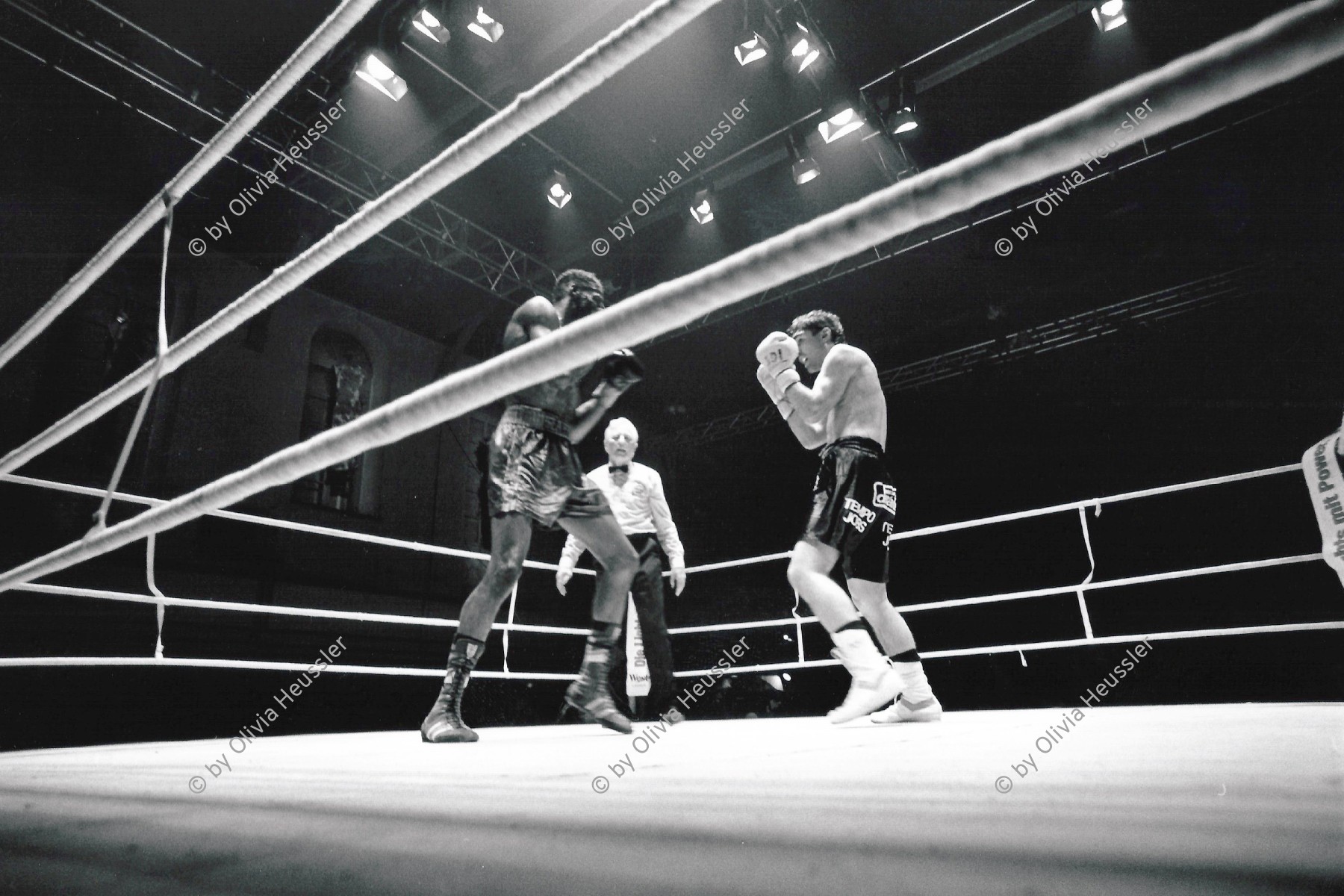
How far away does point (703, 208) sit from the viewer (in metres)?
5.82

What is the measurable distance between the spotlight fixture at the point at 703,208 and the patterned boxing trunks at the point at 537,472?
4130mm

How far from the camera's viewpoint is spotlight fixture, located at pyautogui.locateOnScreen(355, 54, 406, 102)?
460 centimetres

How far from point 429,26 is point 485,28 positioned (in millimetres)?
330

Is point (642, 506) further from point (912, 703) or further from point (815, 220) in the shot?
point (815, 220)

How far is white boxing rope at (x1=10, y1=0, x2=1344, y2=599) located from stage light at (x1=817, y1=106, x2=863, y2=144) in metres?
4.49

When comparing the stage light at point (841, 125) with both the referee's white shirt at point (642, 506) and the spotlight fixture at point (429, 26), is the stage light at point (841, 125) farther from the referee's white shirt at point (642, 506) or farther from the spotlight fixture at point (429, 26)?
the referee's white shirt at point (642, 506)

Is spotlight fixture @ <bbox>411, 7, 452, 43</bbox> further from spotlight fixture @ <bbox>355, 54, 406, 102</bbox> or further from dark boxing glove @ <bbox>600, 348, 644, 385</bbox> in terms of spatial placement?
dark boxing glove @ <bbox>600, 348, 644, 385</bbox>

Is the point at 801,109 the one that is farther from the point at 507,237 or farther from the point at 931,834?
the point at 931,834

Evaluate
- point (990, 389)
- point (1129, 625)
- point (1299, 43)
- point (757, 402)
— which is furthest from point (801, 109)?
point (1299, 43)

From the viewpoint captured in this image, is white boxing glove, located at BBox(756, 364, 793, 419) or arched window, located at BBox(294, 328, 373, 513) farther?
arched window, located at BBox(294, 328, 373, 513)

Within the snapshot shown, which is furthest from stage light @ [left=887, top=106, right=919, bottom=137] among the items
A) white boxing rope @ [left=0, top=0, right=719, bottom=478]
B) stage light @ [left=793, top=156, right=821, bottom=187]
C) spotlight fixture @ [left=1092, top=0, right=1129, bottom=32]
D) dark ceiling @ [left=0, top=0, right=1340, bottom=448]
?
white boxing rope @ [left=0, top=0, right=719, bottom=478]

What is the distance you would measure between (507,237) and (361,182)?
4.53ft

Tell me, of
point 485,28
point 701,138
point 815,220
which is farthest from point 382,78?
point 815,220

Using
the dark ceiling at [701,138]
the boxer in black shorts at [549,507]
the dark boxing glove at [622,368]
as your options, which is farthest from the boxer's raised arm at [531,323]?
the dark ceiling at [701,138]
